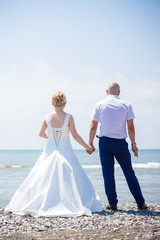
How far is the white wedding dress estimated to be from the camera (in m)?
4.82

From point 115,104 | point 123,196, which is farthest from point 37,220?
point 123,196

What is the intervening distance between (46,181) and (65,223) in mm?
914

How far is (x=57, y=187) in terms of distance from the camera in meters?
4.95

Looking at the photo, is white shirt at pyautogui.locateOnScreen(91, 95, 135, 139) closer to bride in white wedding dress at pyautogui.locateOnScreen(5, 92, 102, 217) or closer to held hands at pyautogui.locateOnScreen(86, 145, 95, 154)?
held hands at pyautogui.locateOnScreen(86, 145, 95, 154)

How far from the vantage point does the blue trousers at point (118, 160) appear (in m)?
5.09

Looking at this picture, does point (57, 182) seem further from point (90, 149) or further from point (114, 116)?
point (114, 116)

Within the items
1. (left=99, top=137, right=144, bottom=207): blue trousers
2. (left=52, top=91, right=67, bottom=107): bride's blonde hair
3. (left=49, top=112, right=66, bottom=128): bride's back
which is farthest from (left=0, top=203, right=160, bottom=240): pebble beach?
(left=52, top=91, right=67, bottom=107): bride's blonde hair

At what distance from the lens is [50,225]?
4.31 m

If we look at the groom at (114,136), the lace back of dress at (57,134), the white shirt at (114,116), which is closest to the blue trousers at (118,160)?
the groom at (114,136)

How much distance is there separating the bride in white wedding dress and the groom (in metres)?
0.33

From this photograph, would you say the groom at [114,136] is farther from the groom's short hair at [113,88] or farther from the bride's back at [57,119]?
the bride's back at [57,119]

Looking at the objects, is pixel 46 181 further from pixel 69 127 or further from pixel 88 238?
pixel 88 238

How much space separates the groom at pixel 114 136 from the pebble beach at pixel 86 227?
0.55m

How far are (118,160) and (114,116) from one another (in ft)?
2.69
